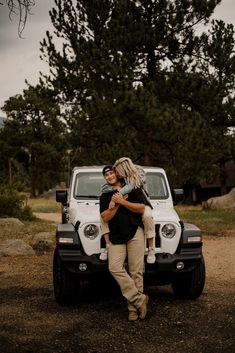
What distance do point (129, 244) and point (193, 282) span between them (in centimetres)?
133

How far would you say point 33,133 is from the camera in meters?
57.8

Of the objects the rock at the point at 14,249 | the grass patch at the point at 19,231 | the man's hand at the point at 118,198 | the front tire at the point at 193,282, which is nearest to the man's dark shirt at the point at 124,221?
the man's hand at the point at 118,198

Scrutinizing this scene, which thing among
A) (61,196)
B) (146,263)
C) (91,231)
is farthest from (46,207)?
(146,263)

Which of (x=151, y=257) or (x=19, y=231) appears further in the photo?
(x=19, y=231)

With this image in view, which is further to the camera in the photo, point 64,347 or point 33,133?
point 33,133

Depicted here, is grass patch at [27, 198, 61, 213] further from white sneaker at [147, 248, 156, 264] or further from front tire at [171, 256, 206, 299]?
white sneaker at [147, 248, 156, 264]

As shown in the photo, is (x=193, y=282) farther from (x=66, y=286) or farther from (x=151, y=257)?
(x=66, y=286)

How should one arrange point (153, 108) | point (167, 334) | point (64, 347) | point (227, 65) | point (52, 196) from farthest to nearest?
point (52, 196) → point (227, 65) → point (153, 108) → point (167, 334) → point (64, 347)

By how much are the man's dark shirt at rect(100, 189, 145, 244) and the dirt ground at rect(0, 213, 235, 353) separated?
95 centimetres

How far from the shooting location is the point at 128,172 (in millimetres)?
6074

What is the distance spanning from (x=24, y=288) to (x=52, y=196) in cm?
4853

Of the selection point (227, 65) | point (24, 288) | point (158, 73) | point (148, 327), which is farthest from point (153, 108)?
point (148, 327)

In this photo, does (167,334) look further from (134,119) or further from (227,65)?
(227,65)

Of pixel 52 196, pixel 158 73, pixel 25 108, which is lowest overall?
pixel 52 196
